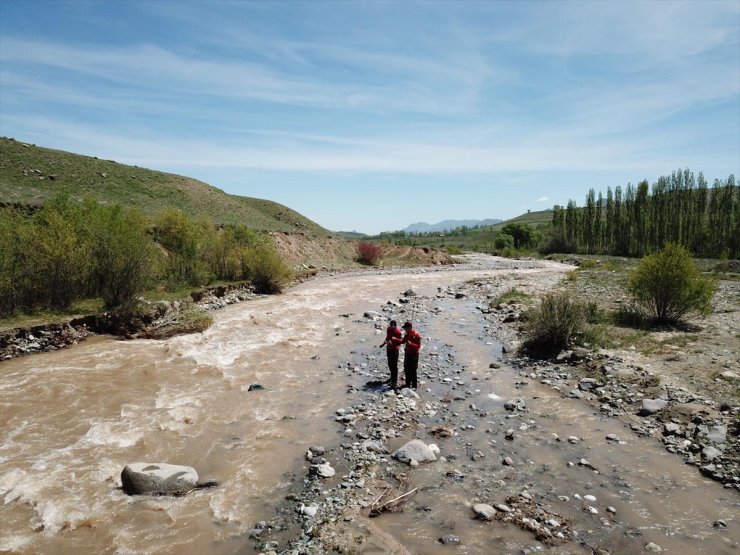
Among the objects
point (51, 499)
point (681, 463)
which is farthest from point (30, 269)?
point (681, 463)

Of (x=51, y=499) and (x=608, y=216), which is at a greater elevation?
(x=608, y=216)

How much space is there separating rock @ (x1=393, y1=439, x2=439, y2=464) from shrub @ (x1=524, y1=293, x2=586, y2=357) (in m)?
8.09

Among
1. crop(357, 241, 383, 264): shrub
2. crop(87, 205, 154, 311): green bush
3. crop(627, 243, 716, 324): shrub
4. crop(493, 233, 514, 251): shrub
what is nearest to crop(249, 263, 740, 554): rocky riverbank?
crop(627, 243, 716, 324): shrub

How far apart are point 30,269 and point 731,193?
7621cm

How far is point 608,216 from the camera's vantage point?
75750 millimetres

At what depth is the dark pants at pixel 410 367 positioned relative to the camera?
12383 mm

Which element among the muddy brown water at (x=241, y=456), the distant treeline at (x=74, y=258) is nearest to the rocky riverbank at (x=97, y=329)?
the muddy brown water at (x=241, y=456)

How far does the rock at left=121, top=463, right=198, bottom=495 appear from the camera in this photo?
300 inches

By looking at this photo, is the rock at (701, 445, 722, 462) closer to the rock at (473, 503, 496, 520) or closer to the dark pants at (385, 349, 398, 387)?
the rock at (473, 503, 496, 520)

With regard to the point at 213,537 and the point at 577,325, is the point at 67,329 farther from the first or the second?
the point at 577,325

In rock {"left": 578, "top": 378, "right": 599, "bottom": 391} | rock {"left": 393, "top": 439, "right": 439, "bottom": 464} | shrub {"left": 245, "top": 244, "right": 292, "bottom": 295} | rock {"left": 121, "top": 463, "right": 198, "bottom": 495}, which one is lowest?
rock {"left": 121, "top": 463, "right": 198, "bottom": 495}

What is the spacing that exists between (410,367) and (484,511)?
5.77m

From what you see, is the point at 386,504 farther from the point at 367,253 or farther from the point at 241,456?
the point at 367,253

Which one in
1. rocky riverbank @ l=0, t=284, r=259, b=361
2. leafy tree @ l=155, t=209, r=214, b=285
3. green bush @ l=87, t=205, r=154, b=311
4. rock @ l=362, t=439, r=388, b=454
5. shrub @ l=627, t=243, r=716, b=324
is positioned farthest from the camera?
leafy tree @ l=155, t=209, r=214, b=285
